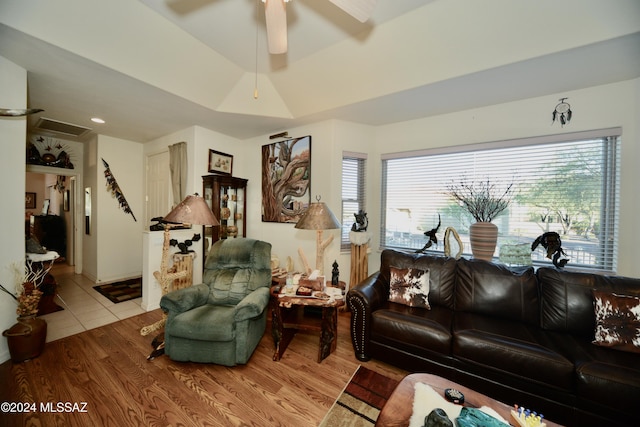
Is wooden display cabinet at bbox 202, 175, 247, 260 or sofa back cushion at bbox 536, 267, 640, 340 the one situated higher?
wooden display cabinet at bbox 202, 175, 247, 260

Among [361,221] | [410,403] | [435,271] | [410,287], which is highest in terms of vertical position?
[361,221]

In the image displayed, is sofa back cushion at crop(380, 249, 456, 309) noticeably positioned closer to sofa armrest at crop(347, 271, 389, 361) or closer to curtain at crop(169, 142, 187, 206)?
sofa armrest at crop(347, 271, 389, 361)

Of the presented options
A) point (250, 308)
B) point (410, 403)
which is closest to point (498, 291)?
point (410, 403)

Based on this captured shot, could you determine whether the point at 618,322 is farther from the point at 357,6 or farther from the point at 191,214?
the point at 191,214

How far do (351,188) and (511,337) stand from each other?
2.36 m

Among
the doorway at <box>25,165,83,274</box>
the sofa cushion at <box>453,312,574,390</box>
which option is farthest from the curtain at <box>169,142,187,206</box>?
the sofa cushion at <box>453,312,574,390</box>

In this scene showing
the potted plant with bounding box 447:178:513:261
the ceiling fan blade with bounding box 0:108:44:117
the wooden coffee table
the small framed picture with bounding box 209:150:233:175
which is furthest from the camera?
the small framed picture with bounding box 209:150:233:175

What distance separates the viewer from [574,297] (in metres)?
1.81

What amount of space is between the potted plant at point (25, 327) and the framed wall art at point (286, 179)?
2.59 metres

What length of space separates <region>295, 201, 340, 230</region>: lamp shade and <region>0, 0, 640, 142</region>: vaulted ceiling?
143 cm

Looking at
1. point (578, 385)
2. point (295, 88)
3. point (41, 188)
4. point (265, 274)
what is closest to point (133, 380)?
Answer: point (265, 274)

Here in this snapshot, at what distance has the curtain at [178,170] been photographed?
3553 millimetres

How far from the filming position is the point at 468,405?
117cm

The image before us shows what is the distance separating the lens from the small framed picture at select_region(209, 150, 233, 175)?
3678 mm
